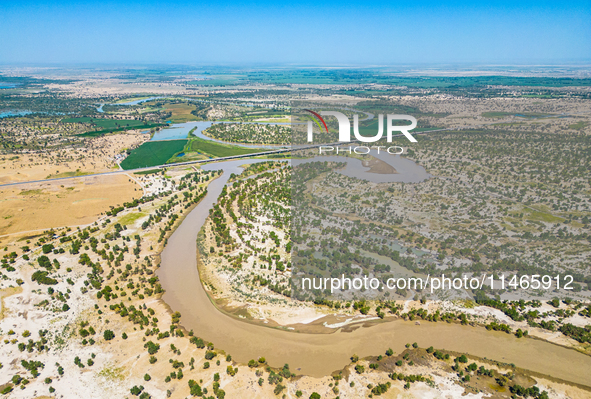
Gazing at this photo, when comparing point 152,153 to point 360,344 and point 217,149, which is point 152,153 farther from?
point 360,344

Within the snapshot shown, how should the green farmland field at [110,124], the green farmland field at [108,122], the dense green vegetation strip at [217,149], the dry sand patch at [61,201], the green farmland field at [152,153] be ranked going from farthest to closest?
the green farmland field at [108,122], the green farmland field at [110,124], the dense green vegetation strip at [217,149], the green farmland field at [152,153], the dry sand patch at [61,201]

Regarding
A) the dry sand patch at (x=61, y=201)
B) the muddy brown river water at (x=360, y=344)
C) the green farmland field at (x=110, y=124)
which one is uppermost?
the green farmland field at (x=110, y=124)

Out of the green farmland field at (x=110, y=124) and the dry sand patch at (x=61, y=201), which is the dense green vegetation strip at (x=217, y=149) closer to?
the dry sand patch at (x=61, y=201)

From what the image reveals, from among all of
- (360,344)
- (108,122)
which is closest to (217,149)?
(108,122)

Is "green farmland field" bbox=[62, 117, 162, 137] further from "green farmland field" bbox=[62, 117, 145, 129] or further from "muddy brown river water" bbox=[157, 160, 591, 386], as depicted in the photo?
"muddy brown river water" bbox=[157, 160, 591, 386]

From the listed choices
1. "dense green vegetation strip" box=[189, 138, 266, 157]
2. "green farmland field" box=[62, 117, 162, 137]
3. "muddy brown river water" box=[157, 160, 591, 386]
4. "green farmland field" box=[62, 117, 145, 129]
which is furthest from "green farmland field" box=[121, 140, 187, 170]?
"muddy brown river water" box=[157, 160, 591, 386]

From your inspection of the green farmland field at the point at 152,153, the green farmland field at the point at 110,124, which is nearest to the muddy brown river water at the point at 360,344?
the green farmland field at the point at 152,153
